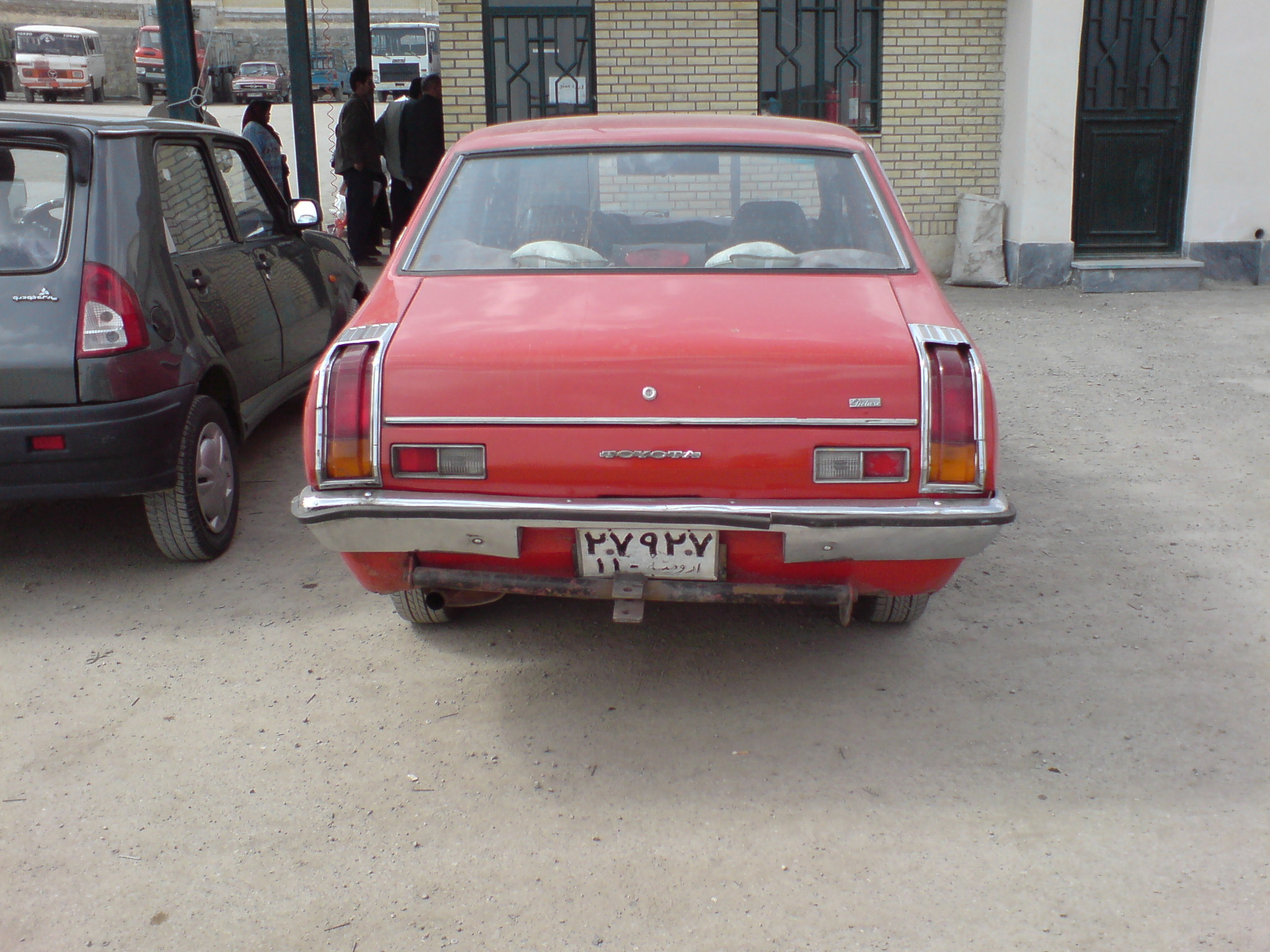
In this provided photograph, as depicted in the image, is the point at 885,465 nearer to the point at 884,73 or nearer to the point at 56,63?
the point at 884,73

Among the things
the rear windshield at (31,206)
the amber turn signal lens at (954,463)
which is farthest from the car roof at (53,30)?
the amber turn signal lens at (954,463)

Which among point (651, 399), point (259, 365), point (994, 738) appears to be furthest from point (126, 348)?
point (994, 738)

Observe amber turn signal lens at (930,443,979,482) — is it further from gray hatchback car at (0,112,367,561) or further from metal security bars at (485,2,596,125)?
metal security bars at (485,2,596,125)

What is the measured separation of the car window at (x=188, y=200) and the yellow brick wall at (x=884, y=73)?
238 inches

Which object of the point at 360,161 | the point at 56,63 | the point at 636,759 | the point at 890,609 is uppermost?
the point at 56,63

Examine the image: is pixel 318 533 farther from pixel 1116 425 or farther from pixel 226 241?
pixel 1116 425

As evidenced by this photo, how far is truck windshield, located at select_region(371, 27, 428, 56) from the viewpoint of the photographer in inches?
1462

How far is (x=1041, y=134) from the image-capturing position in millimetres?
10570

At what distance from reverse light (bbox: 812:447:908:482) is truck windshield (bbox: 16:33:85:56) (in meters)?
38.9

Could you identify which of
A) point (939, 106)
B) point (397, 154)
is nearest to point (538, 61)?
point (397, 154)

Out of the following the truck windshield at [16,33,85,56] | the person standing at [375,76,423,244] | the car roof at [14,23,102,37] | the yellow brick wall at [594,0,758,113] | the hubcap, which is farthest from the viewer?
the car roof at [14,23,102,37]

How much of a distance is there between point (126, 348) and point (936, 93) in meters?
8.98

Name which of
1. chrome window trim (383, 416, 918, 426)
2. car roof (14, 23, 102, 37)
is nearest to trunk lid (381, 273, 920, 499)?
chrome window trim (383, 416, 918, 426)

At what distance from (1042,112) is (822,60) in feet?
6.73
